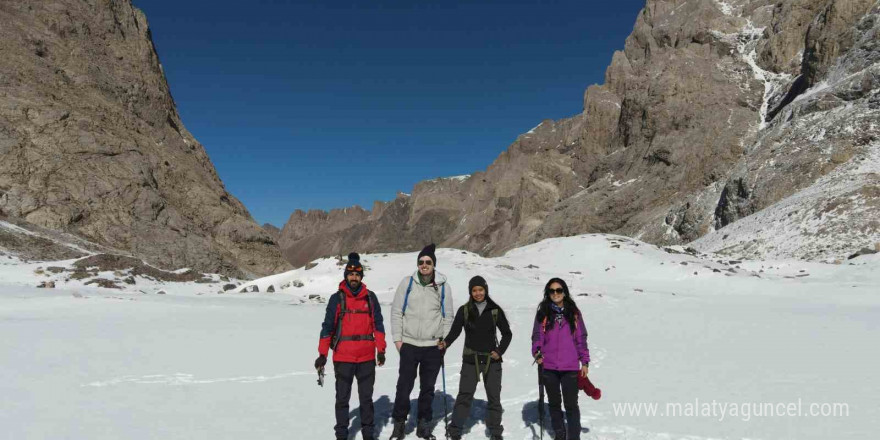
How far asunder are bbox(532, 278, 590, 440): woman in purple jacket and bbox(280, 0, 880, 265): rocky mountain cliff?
36.7 m

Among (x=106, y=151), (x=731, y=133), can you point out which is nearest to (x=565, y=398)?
(x=106, y=151)

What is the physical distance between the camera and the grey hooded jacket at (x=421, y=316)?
21.5ft

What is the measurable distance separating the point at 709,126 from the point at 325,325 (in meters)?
97.4

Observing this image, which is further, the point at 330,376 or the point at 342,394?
the point at 330,376

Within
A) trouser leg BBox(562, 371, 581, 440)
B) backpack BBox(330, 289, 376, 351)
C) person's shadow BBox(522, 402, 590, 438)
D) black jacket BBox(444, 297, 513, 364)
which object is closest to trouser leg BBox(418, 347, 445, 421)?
black jacket BBox(444, 297, 513, 364)

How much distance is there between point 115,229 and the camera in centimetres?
4734

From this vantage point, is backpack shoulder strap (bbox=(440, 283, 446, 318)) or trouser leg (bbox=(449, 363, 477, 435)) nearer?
trouser leg (bbox=(449, 363, 477, 435))

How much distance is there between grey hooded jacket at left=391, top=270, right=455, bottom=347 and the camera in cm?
656

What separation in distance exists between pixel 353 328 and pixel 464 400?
5.71 ft

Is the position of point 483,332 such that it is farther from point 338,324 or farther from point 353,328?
Answer: point 338,324

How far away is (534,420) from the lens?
7.00 meters

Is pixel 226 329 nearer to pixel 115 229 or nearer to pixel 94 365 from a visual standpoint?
pixel 94 365

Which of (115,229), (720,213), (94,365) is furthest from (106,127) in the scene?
(720,213)

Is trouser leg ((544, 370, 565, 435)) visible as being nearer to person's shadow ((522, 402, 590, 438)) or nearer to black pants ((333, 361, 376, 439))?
person's shadow ((522, 402, 590, 438))
